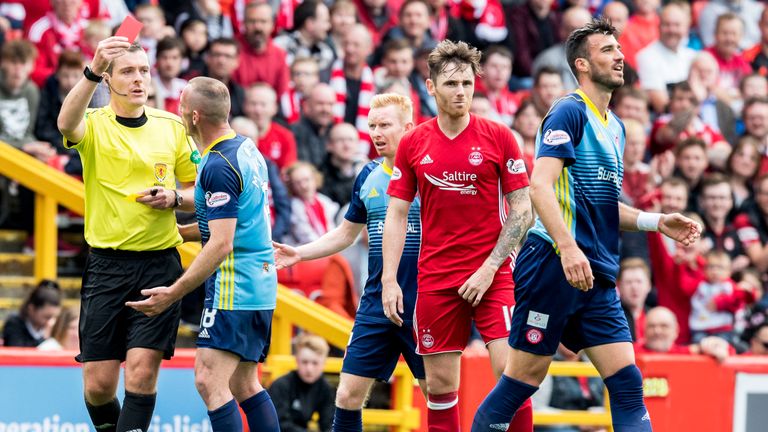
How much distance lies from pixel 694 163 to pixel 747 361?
3.45 meters

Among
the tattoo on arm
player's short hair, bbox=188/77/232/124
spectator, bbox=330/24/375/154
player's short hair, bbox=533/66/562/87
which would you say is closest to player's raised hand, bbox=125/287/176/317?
player's short hair, bbox=188/77/232/124

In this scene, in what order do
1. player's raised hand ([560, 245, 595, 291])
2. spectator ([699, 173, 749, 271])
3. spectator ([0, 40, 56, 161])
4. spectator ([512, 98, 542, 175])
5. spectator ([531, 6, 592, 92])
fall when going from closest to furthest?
player's raised hand ([560, 245, 595, 291])
spectator ([0, 40, 56, 161])
spectator ([699, 173, 749, 271])
spectator ([512, 98, 542, 175])
spectator ([531, 6, 592, 92])

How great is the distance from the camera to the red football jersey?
7.75 meters

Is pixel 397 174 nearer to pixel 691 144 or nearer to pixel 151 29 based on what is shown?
pixel 151 29

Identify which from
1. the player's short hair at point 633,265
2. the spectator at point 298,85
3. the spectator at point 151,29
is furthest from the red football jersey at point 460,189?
Result: the spectator at point 298,85

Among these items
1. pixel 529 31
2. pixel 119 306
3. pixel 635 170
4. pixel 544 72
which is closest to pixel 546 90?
pixel 544 72

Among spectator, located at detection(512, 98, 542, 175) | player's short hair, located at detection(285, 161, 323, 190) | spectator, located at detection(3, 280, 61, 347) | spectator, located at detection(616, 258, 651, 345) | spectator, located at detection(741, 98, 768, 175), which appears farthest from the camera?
spectator, located at detection(741, 98, 768, 175)

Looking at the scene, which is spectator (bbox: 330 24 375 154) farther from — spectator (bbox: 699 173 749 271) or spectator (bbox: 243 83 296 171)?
spectator (bbox: 699 173 749 271)

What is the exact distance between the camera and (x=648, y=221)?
7746 mm

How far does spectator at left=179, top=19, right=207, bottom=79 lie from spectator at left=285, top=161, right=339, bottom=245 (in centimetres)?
158

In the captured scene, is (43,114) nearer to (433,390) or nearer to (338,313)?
(338,313)

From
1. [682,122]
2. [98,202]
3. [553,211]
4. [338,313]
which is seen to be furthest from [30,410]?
[682,122]

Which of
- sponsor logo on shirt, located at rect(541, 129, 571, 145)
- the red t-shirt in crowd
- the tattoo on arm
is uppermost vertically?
the red t-shirt in crowd

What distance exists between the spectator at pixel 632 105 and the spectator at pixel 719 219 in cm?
115
